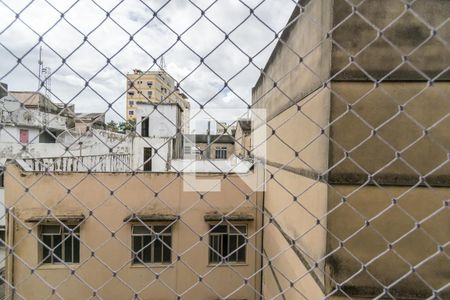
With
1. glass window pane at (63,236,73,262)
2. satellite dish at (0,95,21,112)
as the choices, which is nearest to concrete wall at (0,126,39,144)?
satellite dish at (0,95,21,112)

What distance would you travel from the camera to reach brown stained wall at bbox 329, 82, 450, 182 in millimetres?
1014

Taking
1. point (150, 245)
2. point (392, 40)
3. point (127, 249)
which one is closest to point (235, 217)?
point (150, 245)

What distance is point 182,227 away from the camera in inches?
203

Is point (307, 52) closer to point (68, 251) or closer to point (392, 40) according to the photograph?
point (392, 40)

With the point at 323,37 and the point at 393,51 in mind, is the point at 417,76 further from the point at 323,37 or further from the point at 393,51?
the point at 323,37

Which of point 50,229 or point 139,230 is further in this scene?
point 139,230

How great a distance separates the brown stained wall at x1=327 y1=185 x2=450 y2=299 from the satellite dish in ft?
3.93

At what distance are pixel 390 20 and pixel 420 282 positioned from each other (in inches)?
34.8

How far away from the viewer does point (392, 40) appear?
40.3 inches

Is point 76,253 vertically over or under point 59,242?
under

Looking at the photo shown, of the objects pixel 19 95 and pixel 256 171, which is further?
pixel 256 171

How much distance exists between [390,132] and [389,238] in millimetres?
361

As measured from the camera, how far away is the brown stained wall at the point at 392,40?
995mm

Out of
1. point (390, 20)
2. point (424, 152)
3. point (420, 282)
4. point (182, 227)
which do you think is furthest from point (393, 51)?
point (182, 227)
